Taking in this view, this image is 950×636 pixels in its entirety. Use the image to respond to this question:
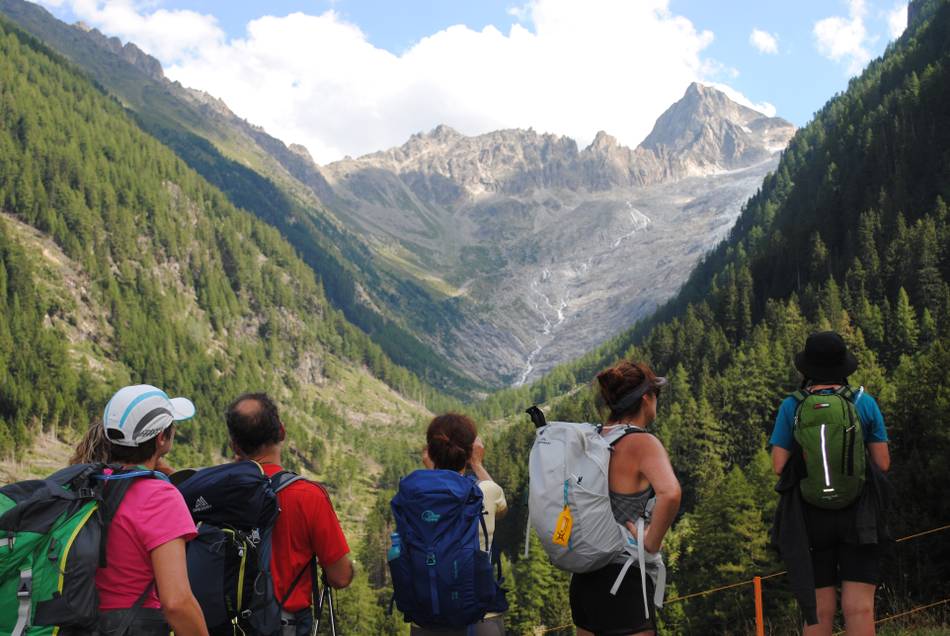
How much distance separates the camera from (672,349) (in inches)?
4449

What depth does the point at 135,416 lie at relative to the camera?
500 cm

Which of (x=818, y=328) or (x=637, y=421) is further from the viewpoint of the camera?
(x=818, y=328)

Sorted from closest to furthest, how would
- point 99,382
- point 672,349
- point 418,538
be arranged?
point 418,538, point 672,349, point 99,382

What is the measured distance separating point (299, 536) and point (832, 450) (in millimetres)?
4768

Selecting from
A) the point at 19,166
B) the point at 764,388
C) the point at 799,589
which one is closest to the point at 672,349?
the point at 764,388

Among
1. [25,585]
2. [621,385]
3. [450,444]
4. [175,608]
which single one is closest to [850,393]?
[621,385]

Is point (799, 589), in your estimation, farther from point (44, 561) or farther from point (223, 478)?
point (44, 561)

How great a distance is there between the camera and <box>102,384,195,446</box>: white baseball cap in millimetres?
4949

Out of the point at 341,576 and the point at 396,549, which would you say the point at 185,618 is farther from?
the point at 396,549

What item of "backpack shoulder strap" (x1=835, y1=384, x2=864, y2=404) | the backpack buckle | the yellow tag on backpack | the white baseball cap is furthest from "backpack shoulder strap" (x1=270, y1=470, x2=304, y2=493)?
"backpack shoulder strap" (x1=835, y1=384, x2=864, y2=404)

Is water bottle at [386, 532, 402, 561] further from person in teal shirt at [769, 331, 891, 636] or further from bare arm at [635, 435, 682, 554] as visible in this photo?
person in teal shirt at [769, 331, 891, 636]

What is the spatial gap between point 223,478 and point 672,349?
112 meters

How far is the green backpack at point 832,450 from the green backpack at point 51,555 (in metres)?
5.79

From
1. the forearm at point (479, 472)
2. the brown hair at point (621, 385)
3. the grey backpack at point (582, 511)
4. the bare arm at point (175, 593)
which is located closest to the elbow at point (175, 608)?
the bare arm at point (175, 593)
